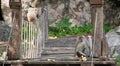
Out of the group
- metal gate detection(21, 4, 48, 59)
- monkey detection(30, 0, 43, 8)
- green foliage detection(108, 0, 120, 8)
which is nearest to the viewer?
metal gate detection(21, 4, 48, 59)

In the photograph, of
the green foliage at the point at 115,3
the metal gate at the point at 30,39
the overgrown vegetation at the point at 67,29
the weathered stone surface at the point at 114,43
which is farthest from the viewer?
the green foliage at the point at 115,3

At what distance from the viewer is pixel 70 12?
20812mm

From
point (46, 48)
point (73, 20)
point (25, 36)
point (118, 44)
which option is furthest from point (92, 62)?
point (73, 20)

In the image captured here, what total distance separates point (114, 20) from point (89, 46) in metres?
11.5

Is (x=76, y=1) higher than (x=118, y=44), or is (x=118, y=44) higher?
(x=76, y=1)

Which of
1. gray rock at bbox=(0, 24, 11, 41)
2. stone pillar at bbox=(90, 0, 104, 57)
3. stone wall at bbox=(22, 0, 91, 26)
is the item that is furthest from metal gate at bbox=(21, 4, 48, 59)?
stone wall at bbox=(22, 0, 91, 26)

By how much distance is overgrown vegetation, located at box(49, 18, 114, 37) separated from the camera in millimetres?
19272

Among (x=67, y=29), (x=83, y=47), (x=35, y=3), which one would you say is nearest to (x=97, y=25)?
(x=83, y=47)

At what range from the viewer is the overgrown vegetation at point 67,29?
63.2 ft

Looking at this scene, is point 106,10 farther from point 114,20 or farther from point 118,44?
point 118,44

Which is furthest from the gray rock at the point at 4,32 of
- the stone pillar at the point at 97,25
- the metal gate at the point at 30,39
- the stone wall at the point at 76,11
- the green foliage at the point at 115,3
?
the stone pillar at the point at 97,25

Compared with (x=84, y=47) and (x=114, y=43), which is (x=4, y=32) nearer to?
(x=114, y=43)

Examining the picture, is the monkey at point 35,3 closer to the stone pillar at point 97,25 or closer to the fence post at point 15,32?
the fence post at point 15,32

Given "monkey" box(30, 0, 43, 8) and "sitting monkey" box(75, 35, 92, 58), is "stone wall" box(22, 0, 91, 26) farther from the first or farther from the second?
"sitting monkey" box(75, 35, 92, 58)
